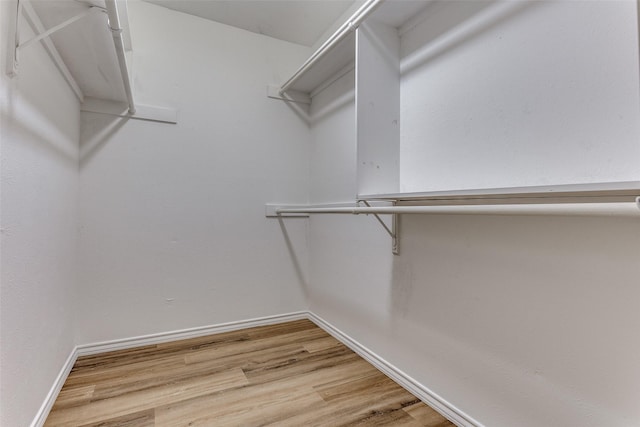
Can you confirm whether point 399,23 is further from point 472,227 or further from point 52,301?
point 52,301

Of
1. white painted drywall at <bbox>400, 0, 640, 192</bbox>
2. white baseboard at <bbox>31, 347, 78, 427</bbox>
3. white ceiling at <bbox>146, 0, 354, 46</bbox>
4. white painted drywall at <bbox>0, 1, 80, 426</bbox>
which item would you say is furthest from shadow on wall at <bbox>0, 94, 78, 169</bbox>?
white painted drywall at <bbox>400, 0, 640, 192</bbox>

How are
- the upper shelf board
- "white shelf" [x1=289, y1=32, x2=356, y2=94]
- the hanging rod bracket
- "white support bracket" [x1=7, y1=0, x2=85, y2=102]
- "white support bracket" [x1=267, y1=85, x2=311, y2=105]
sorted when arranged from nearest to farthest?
1. "white support bracket" [x1=7, y1=0, x2=85, y2=102]
2. the upper shelf board
3. the hanging rod bracket
4. "white shelf" [x1=289, y1=32, x2=356, y2=94]
5. "white support bracket" [x1=267, y1=85, x2=311, y2=105]

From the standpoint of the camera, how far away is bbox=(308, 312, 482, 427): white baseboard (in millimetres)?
1246

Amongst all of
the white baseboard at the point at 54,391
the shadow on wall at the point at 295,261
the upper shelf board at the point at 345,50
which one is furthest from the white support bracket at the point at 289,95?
the white baseboard at the point at 54,391

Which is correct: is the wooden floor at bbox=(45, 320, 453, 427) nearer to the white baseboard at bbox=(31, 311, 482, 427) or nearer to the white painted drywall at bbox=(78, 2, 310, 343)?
the white baseboard at bbox=(31, 311, 482, 427)

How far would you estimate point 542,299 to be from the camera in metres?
0.98

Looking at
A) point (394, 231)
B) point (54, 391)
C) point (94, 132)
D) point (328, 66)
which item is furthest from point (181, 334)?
point (328, 66)

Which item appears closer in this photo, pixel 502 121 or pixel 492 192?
pixel 492 192

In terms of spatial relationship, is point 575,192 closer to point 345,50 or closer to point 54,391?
point 345,50

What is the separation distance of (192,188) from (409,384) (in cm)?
175

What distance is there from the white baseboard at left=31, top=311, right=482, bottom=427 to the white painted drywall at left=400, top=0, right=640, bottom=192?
3.01ft

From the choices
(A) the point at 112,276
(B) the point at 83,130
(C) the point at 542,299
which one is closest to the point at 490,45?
(C) the point at 542,299

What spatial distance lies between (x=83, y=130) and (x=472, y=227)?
216 cm

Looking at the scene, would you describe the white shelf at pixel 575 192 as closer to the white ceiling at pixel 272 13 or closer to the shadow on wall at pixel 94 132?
the white ceiling at pixel 272 13
